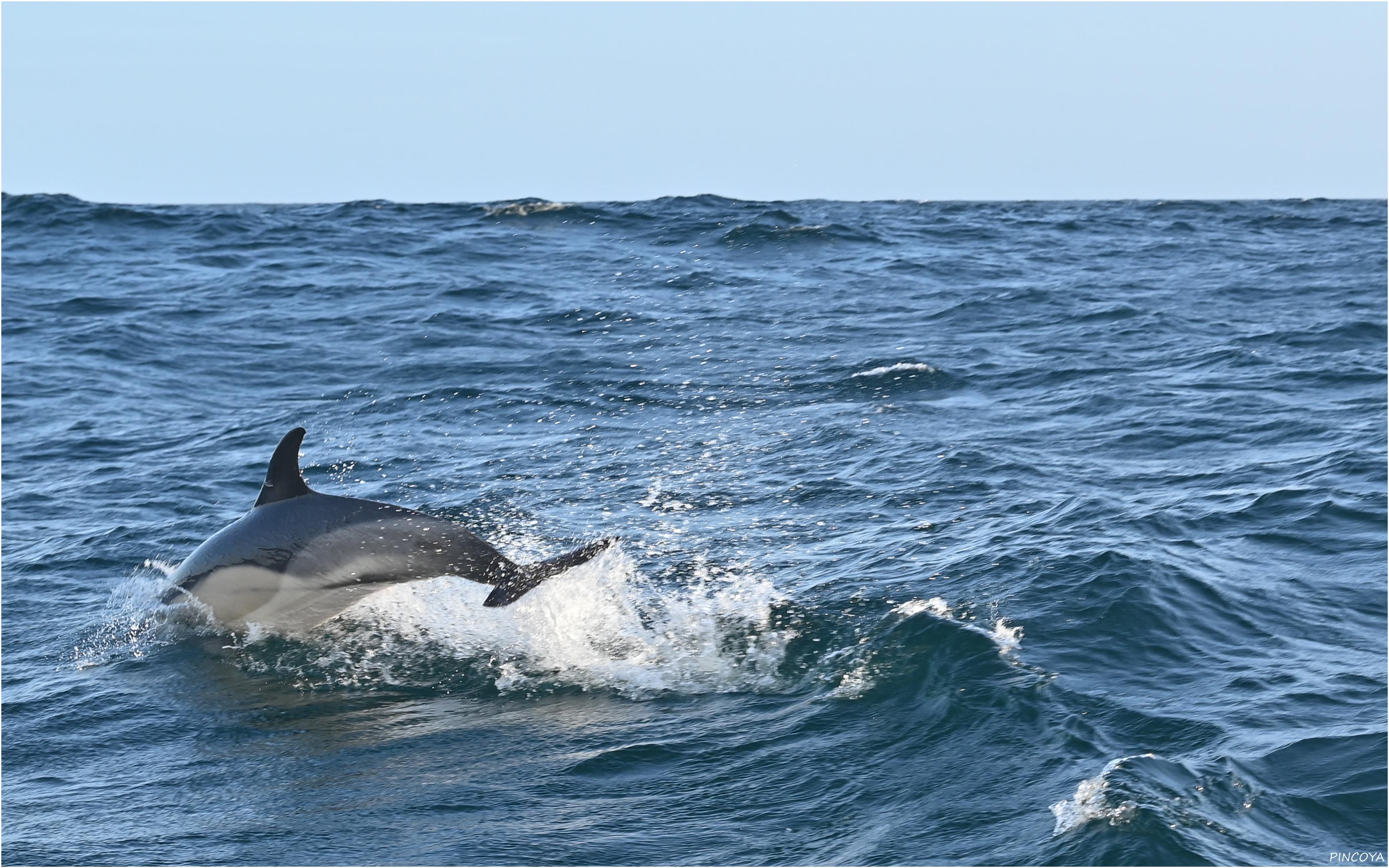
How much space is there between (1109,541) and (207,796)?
6.93 m

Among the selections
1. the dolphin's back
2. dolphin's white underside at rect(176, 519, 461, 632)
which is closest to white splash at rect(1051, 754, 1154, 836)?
the dolphin's back

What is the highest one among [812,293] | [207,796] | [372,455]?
[812,293]

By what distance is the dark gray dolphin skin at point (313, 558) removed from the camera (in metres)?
8.84

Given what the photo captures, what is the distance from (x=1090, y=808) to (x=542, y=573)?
376 cm

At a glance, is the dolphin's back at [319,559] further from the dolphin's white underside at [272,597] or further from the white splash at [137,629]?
the white splash at [137,629]

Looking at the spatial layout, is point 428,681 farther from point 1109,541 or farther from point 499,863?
point 1109,541

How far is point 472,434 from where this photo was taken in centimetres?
1531

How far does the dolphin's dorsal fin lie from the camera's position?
922 cm

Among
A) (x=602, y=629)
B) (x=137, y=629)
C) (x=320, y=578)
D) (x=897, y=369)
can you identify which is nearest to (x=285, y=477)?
(x=320, y=578)

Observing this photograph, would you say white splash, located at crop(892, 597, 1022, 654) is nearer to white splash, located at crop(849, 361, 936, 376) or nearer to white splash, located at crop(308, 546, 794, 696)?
white splash, located at crop(308, 546, 794, 696)

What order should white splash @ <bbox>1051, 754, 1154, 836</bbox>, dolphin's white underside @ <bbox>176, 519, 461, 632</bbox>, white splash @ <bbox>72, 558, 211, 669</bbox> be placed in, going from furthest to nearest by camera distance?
white splash @ <bbox>72, 558, 211, 669</bbox> → dolphin's white underside @ <bbox>176, 519, 461, 632</bbox> → white splash @ <bbox>1051, 754, 1154, 836</bbox>

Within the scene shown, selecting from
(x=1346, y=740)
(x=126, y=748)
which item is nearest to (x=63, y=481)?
(x=126, y=748)

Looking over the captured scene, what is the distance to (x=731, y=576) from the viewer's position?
10289 millimetres

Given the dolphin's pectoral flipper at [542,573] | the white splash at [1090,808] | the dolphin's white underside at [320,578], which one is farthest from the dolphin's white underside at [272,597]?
the white splash at [1090,808]
